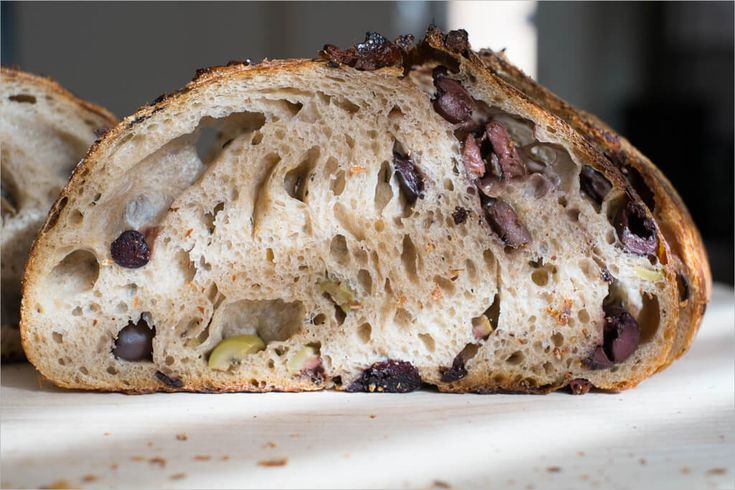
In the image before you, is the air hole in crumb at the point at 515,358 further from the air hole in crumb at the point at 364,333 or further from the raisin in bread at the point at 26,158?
the raisin in bread at the point at 26,158

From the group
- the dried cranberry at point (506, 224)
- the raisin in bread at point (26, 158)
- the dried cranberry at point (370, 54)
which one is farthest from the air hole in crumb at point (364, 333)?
the raisin in bread at point (26, 158)

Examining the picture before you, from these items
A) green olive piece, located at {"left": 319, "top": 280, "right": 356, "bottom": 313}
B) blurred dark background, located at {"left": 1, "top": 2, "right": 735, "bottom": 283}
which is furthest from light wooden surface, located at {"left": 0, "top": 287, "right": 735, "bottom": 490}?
blurred dark background, located at {"left": 1, "top": 2, "right": 735, "bottom": 283}

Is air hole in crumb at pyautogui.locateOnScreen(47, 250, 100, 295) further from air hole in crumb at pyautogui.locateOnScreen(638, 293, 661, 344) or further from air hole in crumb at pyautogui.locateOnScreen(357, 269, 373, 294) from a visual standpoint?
air hole in crumb at pyautogui.locateOnScreen(638, 293, 661, 344)

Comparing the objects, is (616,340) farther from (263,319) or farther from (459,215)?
(263,319)

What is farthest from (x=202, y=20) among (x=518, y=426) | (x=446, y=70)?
(x=518, y=426)

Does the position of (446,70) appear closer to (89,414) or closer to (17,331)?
(89,414)
